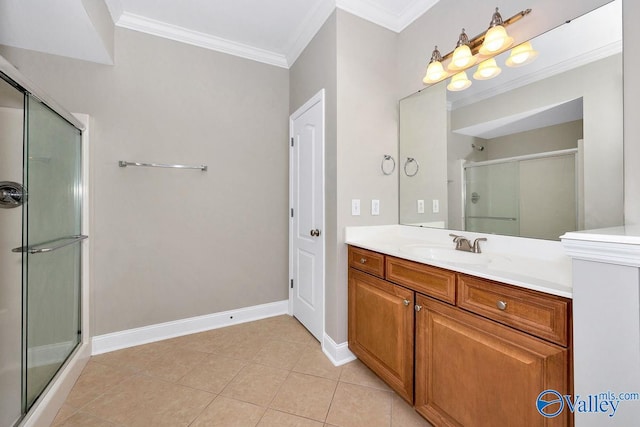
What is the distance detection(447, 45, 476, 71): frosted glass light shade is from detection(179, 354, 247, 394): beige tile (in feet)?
7.98

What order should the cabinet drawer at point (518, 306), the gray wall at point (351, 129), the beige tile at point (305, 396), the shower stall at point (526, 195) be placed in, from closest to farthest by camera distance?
the cabinet drawer at point (518, 306) → the shower stall at point (526, 195) → the beige tile at point (305, 396) → the gray wall at point (351, 129)

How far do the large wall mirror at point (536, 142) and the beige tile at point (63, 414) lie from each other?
2.40 m

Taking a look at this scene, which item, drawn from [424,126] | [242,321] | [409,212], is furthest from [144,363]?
[424,126]

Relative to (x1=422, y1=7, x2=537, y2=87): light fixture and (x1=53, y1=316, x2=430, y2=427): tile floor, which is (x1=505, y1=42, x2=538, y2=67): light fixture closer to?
(x1=422, y1=7, x2=537, y2=87): light fixture

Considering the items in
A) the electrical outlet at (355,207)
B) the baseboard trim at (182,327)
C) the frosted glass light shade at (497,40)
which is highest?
the frosted glass light shade at (497,40)

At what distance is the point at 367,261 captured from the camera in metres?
1.72

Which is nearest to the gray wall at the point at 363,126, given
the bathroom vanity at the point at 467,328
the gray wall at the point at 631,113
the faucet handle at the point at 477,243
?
the bathroom vanity at the point at 467,328

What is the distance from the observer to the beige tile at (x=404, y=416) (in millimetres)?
1353

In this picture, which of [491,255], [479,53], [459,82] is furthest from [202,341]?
[479,53]

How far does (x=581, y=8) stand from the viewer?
46.6 inches

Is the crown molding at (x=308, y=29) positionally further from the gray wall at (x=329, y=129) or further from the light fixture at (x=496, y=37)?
the light fixture at (x=496, y=37)

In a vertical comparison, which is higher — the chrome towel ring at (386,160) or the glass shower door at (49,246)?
the chrome towel ring at (386,160)

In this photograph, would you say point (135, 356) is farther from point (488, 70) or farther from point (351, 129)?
point (488, 70)

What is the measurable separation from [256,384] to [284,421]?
360 millimetres
